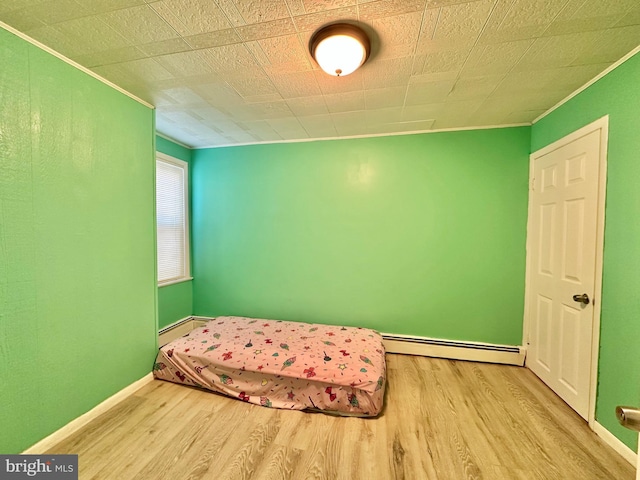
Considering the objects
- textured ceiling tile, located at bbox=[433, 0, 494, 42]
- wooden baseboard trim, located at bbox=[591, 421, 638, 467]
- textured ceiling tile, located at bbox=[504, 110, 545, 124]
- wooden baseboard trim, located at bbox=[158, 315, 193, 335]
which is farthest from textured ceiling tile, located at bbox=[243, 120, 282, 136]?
wooden baseboard trim, located at bbox=[591, 421, 638, 467]

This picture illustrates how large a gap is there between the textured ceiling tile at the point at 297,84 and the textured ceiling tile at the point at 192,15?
1.64 feet

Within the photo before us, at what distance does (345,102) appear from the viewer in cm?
209

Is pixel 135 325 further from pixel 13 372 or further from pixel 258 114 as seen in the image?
pixel 258 114

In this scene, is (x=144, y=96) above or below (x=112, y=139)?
above

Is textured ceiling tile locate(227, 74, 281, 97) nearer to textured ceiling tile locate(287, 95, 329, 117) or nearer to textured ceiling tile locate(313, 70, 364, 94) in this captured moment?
textured ceiling tile locate(287, 95, 329, 117)

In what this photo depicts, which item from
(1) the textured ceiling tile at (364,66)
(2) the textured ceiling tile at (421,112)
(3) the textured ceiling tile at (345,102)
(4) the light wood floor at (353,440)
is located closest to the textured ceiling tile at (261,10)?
(1) the textured ceiling tile at (364,66)

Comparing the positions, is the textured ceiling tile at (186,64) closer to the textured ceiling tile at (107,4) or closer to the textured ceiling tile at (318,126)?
the textured ceiling tile at (107,4)

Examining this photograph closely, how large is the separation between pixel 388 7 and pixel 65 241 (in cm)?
235

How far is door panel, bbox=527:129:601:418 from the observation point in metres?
1.76

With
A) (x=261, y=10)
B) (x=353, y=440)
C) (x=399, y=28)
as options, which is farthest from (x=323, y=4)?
(x=353, y=440)

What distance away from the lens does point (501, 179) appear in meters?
2.56

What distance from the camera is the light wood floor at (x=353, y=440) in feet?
4.58

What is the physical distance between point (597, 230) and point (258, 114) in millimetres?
2853

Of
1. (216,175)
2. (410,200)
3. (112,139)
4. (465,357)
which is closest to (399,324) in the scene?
(465,357)
